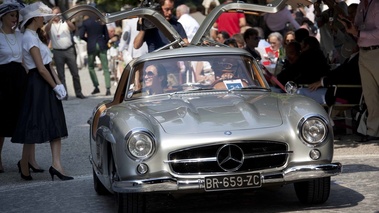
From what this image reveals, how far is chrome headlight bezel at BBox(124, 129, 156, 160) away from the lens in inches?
316

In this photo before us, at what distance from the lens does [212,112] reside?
27.9 ft

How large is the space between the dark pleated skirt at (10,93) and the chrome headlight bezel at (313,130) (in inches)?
194

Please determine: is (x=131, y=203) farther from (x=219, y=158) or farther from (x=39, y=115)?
(x=39, y=115)

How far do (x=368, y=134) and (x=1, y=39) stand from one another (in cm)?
475

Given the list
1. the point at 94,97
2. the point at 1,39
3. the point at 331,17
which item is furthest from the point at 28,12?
the point at 94,97

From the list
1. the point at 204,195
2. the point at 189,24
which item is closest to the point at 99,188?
the point at 204,195

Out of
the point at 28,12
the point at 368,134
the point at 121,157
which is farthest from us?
the point at 368,134

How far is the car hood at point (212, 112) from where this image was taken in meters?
8.18

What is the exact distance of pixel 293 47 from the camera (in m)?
15.3

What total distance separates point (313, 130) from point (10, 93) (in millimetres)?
5044

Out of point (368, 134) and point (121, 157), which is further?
point (368, 134)

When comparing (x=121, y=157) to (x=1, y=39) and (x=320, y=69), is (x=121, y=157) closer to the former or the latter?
(x=1, y=39)

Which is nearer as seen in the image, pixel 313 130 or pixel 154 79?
pixel 313 130

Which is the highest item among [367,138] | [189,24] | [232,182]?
[189,24]
